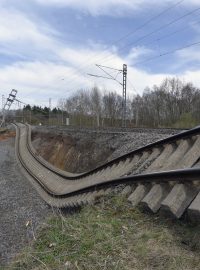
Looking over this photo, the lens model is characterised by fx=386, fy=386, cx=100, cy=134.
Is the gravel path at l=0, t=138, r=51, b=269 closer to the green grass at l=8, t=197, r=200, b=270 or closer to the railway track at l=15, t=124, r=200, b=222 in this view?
the railway track at l=15, t=124, r=200, b=222

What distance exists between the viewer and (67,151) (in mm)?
25656

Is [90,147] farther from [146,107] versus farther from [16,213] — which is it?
[146,107]

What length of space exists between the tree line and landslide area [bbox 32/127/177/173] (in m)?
63.9

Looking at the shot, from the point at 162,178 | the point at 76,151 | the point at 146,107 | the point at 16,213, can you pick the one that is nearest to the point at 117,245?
the point at 162,178

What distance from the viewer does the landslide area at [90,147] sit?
16266 mm

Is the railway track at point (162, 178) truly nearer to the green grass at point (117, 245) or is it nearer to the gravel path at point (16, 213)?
the green grass at point (117, 245)

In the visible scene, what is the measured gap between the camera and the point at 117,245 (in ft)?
13.7

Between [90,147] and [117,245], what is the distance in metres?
17.7

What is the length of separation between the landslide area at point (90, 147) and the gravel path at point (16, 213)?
9.74ft

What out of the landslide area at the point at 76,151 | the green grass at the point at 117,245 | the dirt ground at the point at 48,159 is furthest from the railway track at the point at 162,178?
the landslide area at the point at 76,151

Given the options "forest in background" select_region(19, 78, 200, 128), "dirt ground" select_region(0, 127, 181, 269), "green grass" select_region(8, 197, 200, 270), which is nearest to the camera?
"green grass" select_region(8, 197, 200, 270)

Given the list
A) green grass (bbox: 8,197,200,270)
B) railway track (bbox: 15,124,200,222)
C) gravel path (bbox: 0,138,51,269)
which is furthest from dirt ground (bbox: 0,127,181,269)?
railway track (bbox: 15,124,200,222)

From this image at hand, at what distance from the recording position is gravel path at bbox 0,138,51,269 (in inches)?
364

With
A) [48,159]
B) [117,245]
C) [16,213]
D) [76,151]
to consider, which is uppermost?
[117,245]
